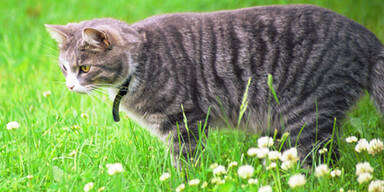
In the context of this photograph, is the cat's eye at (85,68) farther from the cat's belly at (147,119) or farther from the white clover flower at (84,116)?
the white clover flower at (84,116)

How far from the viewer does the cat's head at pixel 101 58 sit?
10.0ft

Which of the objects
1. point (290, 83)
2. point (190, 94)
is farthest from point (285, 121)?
point (190, 94)

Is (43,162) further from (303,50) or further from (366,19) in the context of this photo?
(366,19)

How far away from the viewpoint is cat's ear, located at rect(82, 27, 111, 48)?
2.94 metres

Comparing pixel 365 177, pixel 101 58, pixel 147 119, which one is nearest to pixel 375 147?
pixel 365 177

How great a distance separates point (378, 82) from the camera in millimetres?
3074

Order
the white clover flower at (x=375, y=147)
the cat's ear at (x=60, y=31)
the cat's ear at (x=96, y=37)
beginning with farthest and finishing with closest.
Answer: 1. the cat's ear at (x=60, y=31)
2. the cat's ear at (x=96, y=37)
3. the white clover flower at (x=375, y=147)

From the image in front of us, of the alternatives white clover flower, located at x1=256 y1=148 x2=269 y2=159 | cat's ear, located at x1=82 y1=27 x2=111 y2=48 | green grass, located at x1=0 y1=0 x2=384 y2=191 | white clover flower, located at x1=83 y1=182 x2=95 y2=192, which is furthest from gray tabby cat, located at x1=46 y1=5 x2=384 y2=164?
white clover flower, located at x1=83 y1=182 x2=95 y2=192

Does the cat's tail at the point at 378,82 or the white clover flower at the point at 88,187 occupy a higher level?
the cat's tail at the point at 378,82

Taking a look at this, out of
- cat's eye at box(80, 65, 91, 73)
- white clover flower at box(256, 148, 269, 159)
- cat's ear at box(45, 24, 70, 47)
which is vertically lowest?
white clover flower at box(256, 148, 269, 159)

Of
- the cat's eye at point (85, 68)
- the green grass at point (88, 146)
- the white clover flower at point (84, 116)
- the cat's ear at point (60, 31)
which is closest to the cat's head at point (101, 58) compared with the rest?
the cat's eye at point (85, 68)

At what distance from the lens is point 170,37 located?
131 inches

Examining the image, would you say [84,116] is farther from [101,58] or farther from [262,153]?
[262,153]

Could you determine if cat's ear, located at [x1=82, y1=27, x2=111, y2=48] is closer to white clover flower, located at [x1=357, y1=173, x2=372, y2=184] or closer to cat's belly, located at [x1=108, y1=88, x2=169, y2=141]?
cat's belly, located at [x1=108, y1=88, x2=169, y2=141]
